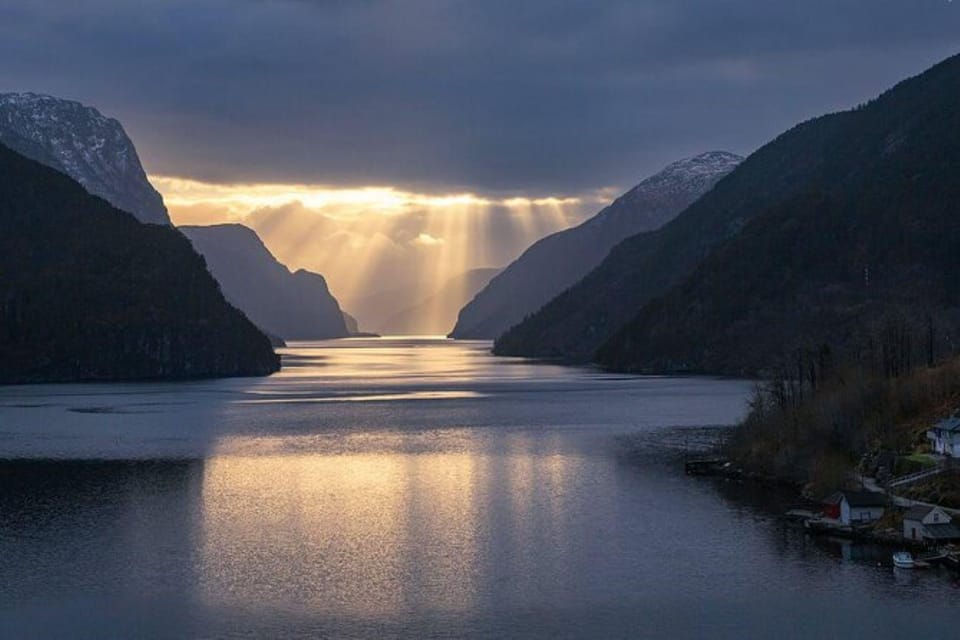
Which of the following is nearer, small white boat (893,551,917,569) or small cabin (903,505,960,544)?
small white boat (893,551,917,569)

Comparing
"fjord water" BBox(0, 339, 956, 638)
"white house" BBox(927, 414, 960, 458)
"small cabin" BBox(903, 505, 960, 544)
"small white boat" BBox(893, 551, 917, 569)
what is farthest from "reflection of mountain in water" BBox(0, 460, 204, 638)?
"white house" BBox(927, 414, 960, 458)

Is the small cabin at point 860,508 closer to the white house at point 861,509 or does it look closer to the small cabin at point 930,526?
the white house at point 861,509

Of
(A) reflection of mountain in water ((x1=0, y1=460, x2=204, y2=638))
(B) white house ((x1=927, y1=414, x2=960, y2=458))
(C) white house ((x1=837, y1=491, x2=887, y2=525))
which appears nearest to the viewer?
(A) reflection of mountain in water ((x1=0, y1=460, x2=204, y2=638))

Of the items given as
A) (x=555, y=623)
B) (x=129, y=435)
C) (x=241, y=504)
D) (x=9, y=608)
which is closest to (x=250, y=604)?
(x=9, y=608)

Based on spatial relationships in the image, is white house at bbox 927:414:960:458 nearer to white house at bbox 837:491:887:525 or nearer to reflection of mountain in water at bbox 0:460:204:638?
white house at bbox 837:491:887:525

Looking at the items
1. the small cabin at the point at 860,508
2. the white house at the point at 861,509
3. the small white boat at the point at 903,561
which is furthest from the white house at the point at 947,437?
the small white boat at the point at 903,561

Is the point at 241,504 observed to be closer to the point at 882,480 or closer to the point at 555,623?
the point at 555,623

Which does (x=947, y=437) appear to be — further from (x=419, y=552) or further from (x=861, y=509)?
(x=419, y=552)
